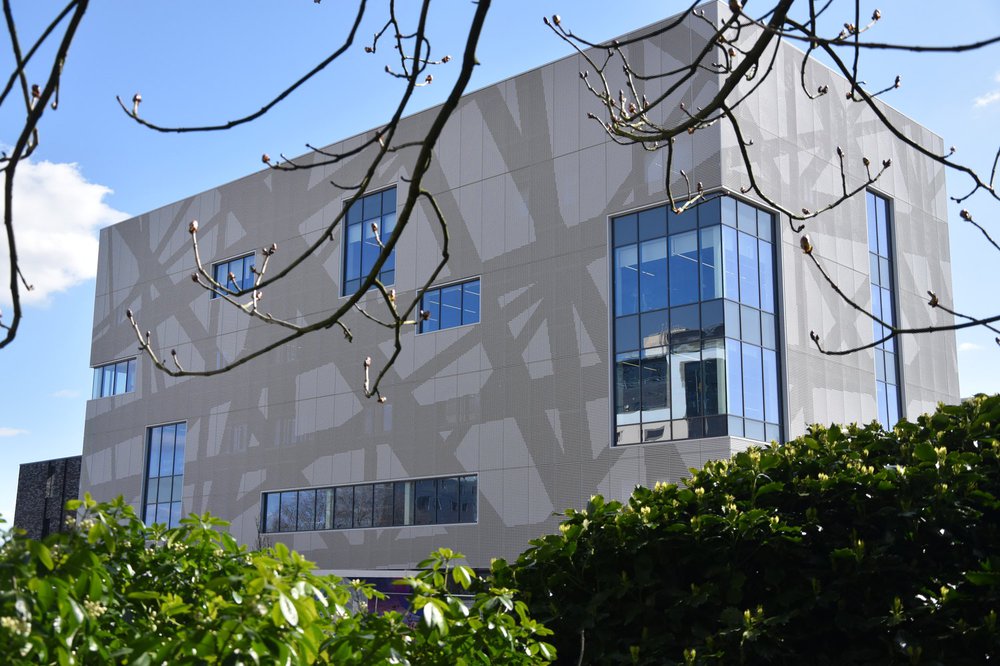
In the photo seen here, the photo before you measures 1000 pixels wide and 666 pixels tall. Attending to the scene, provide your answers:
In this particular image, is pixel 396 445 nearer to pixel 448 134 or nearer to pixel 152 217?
pixel 448 134

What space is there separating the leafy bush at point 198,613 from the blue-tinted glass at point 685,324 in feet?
70.1

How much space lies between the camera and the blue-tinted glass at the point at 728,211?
26.2m

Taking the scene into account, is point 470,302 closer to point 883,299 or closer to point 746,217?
Answer: point 746,217

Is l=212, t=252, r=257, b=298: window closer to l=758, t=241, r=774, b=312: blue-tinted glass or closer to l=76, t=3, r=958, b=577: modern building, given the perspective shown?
l=76, t=3, r=958, b=577: modern building

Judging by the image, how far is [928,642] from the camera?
217 inches

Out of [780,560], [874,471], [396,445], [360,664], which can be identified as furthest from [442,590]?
[396,445]

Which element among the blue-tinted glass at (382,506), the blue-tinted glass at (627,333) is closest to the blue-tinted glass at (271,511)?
the blue-tinted glass at (382,506)

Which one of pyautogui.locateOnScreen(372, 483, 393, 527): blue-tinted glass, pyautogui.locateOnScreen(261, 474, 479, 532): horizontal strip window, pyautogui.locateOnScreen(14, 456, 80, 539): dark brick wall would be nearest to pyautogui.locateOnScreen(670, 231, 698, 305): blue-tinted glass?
pyautogui.locateOnScreen(261, 474, 479, 532): horizontal strip window

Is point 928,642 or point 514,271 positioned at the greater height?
point 514,271

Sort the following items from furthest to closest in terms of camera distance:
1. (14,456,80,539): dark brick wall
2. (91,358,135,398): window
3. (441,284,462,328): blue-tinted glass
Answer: (14,456,80,539): dark brick wall → (91,358,135,398): window → (441,284,462,328): blue-tinted glass

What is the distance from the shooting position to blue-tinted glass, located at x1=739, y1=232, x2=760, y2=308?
2648 centimetres

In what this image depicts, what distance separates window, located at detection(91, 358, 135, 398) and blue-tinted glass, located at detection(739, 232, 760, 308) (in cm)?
2419

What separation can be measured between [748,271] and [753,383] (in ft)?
8.94

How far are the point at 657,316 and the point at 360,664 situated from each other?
23.4 m
